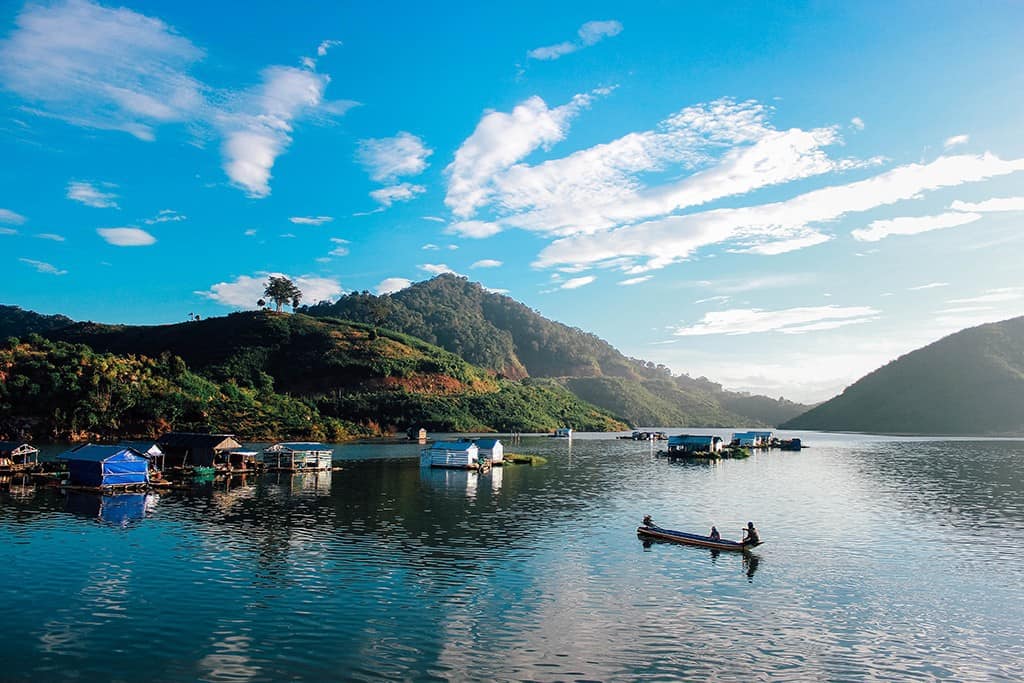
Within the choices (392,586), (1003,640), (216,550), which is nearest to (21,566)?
(216,550)

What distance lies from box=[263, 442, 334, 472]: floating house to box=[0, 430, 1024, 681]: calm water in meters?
27.3

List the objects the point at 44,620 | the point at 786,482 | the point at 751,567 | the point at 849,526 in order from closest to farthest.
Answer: the point at 44,620 < the point at 751,567 < the point at 849,526 < the point at 786,482

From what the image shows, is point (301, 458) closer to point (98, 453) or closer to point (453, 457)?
point (453, 457)

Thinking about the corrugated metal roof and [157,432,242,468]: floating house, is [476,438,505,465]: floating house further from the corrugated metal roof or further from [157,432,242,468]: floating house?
the corrugated metal roof

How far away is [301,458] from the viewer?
3878 inches

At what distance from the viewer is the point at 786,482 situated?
313ft

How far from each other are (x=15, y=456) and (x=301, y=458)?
34893 mm

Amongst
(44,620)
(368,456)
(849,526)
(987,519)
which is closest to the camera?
(44,620)

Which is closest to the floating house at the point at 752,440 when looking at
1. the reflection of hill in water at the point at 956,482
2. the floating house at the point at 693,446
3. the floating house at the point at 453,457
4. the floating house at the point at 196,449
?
the reflection of hill in water at the point at 956,482

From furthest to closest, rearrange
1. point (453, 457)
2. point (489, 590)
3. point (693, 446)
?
1. point (693, 446)
2. point (453, 457)
3. point (489, 590)

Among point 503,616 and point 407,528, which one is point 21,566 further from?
point 503,616

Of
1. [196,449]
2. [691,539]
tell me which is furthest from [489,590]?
[196,449]

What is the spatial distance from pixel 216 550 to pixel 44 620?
1440 centimetres

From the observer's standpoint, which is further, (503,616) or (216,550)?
(216,550)
